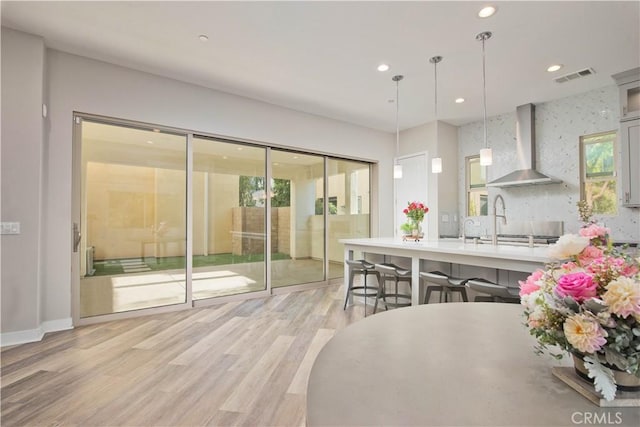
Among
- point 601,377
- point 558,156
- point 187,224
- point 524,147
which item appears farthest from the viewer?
point 524,147

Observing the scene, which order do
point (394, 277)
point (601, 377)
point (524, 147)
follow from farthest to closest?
1. point (524, 147)
2. point (394, 277)
3. point (601, 377)

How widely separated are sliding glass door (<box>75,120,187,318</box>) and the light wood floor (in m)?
0.38

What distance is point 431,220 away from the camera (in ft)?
19.0

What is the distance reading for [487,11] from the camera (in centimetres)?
267

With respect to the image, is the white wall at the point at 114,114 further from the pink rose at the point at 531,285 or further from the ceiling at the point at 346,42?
the pink rose at the point at 531,285

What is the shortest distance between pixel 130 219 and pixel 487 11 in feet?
14.5

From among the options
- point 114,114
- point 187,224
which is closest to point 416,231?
point 187,224

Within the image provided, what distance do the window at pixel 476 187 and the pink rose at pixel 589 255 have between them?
17.7ft

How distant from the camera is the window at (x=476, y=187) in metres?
5.70

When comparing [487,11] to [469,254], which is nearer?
[487,11]

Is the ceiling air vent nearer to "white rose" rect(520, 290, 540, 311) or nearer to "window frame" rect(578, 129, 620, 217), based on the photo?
"window frame" rect(578, 129, 620, 217)

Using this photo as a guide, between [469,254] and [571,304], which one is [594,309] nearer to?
[571,304]

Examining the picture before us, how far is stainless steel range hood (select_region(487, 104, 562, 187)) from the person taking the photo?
15.8 ft

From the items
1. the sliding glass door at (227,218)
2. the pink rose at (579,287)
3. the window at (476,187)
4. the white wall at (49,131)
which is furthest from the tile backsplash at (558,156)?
the white wall at (49,131)
